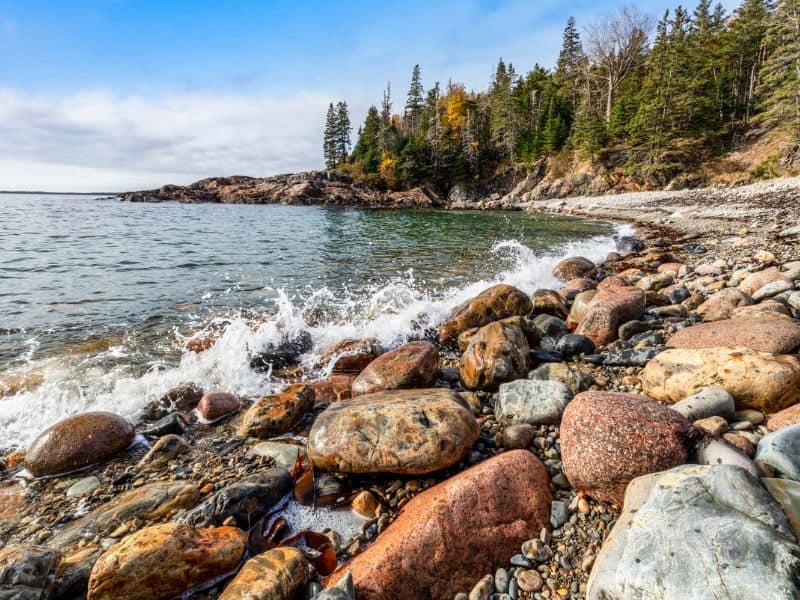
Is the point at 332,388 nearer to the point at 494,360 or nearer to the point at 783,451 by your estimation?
the point at 494,360

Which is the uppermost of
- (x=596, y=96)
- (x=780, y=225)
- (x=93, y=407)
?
(x=596, y=96)

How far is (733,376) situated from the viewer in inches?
133

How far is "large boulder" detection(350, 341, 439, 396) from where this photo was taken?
4453 mm

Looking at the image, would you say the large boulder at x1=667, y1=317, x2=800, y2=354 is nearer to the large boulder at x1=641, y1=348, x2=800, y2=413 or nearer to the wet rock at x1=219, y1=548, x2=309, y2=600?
the large boulder at x1=641, y1=348, x2=800, y2=413

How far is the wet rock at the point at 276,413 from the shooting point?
3943 millimetres

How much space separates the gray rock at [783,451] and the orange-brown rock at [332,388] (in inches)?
152

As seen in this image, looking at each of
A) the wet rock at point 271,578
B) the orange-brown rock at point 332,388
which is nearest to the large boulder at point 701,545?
the wet rock at point 271,578

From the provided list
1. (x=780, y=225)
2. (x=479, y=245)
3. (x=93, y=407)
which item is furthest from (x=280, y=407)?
(x=780, y=225)

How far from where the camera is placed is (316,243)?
61.6 ft

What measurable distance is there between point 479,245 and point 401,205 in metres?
38.7

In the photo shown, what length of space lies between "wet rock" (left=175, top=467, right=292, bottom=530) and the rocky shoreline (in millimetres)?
13

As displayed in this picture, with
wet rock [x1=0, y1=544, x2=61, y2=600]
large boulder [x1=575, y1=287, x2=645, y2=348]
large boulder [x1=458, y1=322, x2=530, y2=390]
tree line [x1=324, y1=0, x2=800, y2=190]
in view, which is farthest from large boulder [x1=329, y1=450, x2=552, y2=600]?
tree line [x1=324, y1=0, x2=800, y2=190]

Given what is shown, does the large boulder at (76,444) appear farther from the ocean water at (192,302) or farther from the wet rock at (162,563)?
the wet rock at (162,563)

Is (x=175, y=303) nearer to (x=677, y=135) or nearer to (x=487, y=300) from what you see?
(x=487, y=300)
